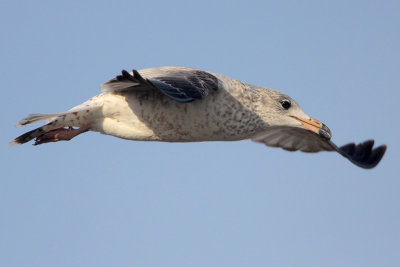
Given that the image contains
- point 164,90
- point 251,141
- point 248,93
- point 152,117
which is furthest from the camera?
point 251,141

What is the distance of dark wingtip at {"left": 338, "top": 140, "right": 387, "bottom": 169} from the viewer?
1395 centimetres

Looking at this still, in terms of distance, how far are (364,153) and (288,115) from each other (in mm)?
2086

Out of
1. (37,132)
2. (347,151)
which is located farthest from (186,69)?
(347,151)

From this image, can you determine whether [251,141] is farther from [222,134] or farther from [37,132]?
[37,132]

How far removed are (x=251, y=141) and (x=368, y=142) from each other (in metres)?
2.07

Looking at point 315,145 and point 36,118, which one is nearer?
point 36,118

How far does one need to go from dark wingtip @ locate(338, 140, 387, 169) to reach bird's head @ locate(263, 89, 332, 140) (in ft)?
3.02

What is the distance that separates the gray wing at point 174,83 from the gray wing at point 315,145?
240cm

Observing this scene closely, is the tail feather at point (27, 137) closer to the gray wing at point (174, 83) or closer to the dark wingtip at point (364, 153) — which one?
the gray wing at point (174, 83)

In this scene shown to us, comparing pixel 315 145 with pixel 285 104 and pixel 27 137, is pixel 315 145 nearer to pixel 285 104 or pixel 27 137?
pixel 285 104

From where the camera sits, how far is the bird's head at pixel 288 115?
1270cm

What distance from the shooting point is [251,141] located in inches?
561

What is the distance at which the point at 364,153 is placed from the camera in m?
14.3

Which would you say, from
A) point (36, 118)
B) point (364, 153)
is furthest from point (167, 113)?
point (364, 153)
